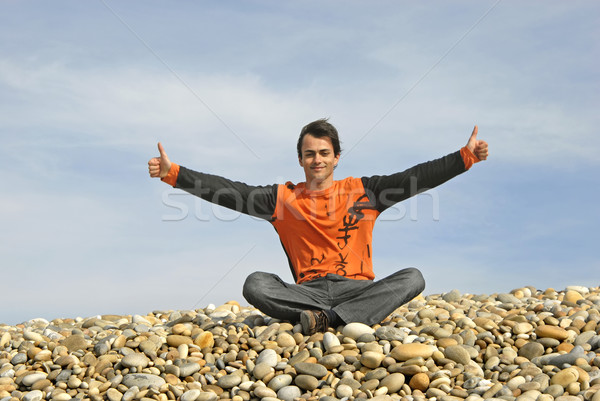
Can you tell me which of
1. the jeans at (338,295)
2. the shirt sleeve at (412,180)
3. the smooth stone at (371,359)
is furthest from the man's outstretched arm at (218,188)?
the smooth stone at (371,359)

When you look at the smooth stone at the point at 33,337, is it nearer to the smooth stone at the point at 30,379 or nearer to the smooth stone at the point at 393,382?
the smooth stone at the point at 30,379

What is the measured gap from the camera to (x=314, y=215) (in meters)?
6.23

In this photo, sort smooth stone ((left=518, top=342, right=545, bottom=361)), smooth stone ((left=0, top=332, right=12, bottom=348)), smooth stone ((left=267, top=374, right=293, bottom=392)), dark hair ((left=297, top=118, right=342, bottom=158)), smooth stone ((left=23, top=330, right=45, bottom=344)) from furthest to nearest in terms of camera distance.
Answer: dark hair ((left=297, top=118, right=342, bottom=158)) → smooth stone ((left=0, top=332, right=12, bottom=348)) → smooth stone ((left=23, top=330, right=45, bottom=344)) → smooth stone ((left=518, top=342, right=545, bottom=361)) → smooth stone ((left=267, top=374, right=293, bottom=392))

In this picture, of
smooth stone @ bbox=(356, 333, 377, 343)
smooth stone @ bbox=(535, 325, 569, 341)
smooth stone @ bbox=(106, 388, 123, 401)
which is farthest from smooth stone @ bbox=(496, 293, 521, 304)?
smooth stone @ bbox=(106, 388, 123, 401)

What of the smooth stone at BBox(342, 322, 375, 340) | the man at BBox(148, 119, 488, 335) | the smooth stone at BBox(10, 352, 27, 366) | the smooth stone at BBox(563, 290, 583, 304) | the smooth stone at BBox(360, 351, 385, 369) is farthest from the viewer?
the smooth stone at BBox(563, 290, 583, 304)

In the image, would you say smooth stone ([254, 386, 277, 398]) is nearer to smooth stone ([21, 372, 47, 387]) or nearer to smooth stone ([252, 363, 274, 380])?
smooth stone ([252, 363, 274, 380])

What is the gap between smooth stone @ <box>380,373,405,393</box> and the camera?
455 cm

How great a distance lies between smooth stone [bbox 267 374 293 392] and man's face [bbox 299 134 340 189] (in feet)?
7.15

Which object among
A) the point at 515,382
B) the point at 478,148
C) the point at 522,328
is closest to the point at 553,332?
the point at 522,328

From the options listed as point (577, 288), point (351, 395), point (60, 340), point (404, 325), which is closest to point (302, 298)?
point (404, 325)

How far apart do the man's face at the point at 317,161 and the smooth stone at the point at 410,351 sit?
1988 millimetres

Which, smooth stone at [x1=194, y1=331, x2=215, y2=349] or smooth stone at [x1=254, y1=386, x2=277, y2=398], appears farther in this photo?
smooth stone at [x1=194, y1=331, x2=215, y2=349]

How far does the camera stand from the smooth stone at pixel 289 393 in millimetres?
4527

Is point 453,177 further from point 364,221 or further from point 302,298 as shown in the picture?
point 302,298
